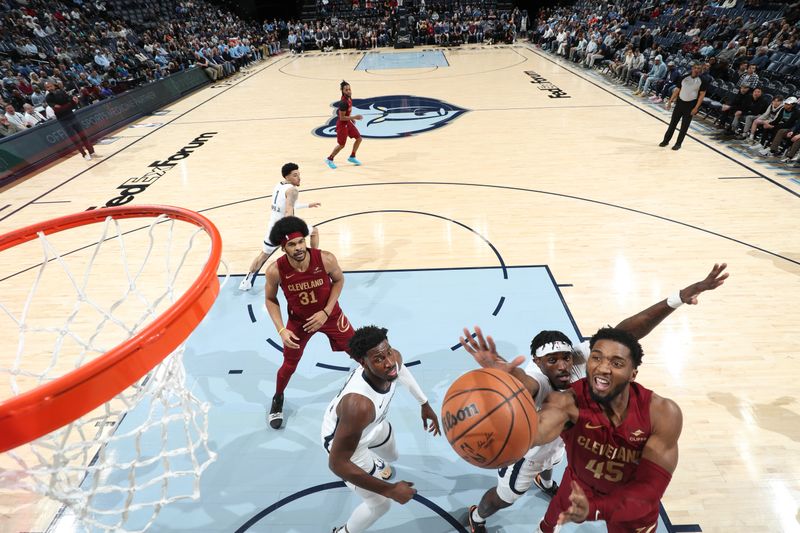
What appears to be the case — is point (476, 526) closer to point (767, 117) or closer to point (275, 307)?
point (275, 307)

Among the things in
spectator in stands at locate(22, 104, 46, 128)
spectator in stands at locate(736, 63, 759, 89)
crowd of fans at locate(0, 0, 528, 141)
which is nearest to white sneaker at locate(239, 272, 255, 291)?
crowd of fans at locate(0, 0, 528, 141)

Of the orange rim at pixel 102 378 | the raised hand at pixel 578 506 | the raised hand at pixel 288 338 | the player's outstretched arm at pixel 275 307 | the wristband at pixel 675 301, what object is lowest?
the raised hand at pixel 288 338

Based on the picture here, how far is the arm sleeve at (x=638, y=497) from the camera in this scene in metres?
2.07

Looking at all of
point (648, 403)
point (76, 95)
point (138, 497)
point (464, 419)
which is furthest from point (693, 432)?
point (76, 95)

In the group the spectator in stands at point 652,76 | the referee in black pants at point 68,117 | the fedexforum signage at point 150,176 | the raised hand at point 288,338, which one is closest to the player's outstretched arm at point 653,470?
the raised hand at point 288,338

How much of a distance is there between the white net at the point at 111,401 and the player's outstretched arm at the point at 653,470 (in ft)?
6.73

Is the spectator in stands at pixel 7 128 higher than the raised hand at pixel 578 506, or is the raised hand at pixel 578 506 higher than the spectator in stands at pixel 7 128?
the raised hand at pixel 578 506

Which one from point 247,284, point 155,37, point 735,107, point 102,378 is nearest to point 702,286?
point 102,378

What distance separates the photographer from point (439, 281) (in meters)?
5.56

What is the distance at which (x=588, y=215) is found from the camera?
273 inches

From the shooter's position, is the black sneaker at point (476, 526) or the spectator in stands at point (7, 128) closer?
the black sneaker at point (476, 526)

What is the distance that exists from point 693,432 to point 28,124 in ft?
45.2

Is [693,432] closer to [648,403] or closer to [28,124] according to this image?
[648,403]

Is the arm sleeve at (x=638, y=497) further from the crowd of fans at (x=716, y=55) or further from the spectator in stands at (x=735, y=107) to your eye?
the spectator in stands at (x=735, y=107)
